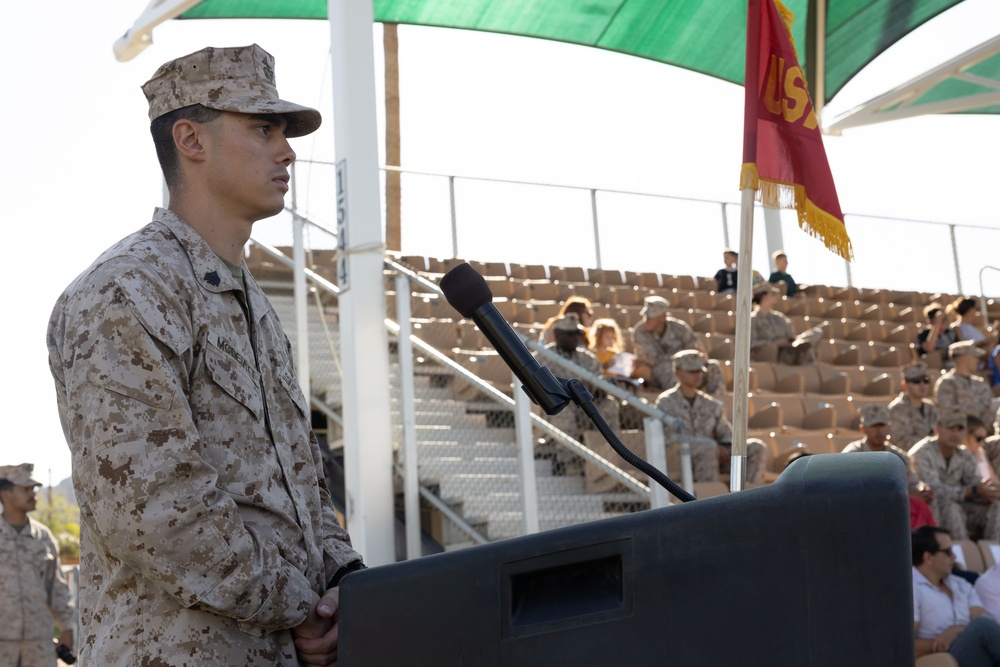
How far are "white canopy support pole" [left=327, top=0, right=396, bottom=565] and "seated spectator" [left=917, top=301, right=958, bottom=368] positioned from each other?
28.3ft

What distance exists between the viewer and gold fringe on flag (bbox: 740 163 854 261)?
4.28 metres

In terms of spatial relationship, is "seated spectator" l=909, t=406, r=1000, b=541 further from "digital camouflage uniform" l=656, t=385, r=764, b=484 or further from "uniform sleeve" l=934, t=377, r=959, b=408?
"uniform sleeve" l=934, t=377, r=959, b=408

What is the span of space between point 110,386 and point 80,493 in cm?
18

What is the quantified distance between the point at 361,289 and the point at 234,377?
4.89 meters

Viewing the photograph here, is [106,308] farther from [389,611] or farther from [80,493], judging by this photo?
[389,611]

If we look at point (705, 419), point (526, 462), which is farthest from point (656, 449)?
point (705, 419)

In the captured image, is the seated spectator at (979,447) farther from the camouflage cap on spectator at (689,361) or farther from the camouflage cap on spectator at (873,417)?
the camouflage cap on spectator at (689,361)

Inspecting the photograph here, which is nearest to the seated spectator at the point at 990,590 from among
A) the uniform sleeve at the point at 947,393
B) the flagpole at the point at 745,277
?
the uniform sleeve at the point at 947,393

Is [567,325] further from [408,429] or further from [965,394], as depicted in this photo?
[965,394]

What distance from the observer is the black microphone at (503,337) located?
211cm

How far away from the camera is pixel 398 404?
7.23 metres

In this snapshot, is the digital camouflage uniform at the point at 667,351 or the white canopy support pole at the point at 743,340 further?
the digital camouflage uniform at the point at 667,351

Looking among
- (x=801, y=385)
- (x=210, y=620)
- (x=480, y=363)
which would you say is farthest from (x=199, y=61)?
(x=801, y=385)

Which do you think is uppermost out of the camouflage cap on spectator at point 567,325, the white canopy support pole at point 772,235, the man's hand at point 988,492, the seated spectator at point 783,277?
the white canopy support pole at point 772,235
